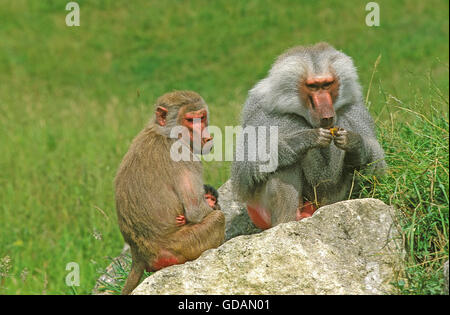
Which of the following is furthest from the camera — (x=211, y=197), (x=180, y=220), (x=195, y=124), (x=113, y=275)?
(x=113, y=275)

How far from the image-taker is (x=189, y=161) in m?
4.85

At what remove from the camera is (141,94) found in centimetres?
1016

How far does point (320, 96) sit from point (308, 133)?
0.30m

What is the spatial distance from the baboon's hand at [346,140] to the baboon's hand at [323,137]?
83mm

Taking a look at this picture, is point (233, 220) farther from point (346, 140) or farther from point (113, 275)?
point (346, 140)

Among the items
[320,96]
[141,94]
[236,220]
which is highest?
[320,96]

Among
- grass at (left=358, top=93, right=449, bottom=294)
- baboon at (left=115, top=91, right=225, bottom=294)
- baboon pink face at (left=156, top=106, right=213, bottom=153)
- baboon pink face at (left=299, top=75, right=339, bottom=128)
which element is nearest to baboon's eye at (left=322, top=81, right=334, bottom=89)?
baboon pink face at (left=299, top=75, right=339, bottom=128)

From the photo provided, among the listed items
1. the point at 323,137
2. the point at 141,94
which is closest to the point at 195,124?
the point at 323,137

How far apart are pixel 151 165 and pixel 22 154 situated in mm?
5232

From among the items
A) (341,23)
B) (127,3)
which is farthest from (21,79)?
(341,23)

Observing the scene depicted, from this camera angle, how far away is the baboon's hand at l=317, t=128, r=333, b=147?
5.01 metres

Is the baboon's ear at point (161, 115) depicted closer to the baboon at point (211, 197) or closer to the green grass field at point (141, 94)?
the baboon at point (211, 197)

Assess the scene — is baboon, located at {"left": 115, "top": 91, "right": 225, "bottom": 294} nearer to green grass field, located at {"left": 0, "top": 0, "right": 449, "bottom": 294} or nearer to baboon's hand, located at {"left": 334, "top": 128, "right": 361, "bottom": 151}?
baboon's hand, located at {"left": 334, "top": 128, "right": 361, "bottom": 151}

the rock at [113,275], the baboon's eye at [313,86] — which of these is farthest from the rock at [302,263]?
the rock at [113,275]
